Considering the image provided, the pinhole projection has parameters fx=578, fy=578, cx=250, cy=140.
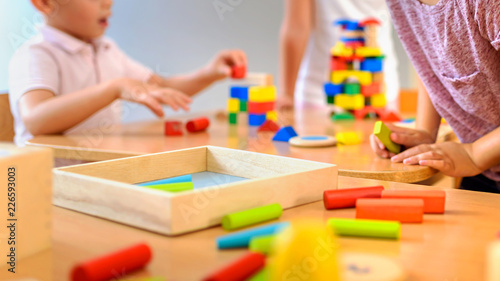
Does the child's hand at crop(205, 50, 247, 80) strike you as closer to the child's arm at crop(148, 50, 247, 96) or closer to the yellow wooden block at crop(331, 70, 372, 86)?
the child's arm at crop(148, 50, 247, 96)

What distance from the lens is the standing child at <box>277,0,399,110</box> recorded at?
1784 millimetres

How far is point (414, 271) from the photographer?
48 cm

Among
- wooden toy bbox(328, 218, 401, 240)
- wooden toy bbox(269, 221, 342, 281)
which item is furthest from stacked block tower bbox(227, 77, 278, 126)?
wooden toy bbox(269, 221, 342, 281)

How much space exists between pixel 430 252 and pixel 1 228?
40 cm

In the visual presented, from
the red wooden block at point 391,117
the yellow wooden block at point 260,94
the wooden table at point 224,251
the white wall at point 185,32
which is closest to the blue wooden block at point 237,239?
the wooden table at point 224,251

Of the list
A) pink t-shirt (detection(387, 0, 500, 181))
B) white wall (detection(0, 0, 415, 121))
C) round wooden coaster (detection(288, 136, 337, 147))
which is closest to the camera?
pink t-shirt (detection(387, 0, 500, 181))

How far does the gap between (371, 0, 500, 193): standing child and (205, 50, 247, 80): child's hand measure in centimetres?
64

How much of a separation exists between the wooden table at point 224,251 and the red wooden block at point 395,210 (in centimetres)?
1

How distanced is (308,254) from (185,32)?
2428 mm

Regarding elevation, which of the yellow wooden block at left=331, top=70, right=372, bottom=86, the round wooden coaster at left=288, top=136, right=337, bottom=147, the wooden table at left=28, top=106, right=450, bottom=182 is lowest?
the wooden table at left=28, top=106, right=450, bottom=182

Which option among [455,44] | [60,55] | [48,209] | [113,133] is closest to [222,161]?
[48,209]

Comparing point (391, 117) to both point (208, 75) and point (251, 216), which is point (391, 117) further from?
point (251, 216)

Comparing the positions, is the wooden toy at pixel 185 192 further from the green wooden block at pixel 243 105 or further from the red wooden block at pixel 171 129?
the green wooden block at pixel 243 105

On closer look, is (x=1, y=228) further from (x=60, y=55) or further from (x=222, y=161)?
(x=60, y=55)
